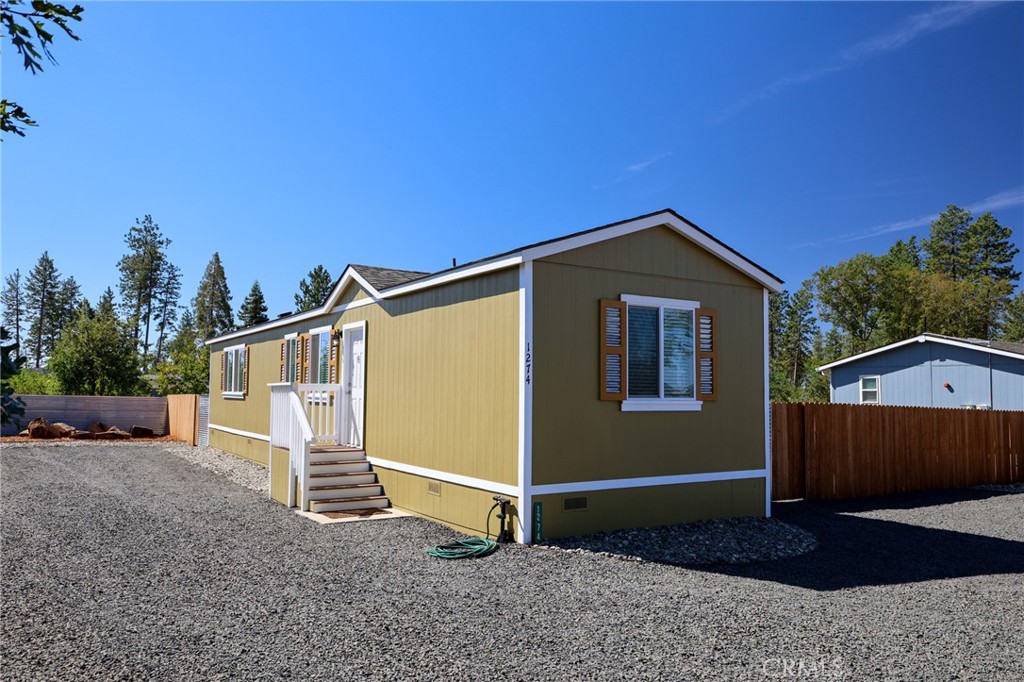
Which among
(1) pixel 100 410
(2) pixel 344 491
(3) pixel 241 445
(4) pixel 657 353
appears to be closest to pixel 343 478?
(2) pixel 344 491

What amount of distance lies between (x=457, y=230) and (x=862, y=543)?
1320 cm

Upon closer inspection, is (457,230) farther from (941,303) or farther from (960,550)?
(941,303)

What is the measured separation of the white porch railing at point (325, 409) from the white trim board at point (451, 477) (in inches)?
63.3

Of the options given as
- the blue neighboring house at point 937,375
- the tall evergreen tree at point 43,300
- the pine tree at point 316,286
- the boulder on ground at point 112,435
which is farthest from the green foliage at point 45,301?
the blue neighboring house at point 937,375

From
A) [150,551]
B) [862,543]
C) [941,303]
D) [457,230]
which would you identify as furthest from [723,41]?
[941,303]

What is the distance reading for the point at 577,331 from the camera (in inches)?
306

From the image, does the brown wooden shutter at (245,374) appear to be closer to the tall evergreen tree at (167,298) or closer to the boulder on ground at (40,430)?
the boulder on ground at (40,430)

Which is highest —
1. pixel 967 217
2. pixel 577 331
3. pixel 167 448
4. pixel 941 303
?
pixel 967 217

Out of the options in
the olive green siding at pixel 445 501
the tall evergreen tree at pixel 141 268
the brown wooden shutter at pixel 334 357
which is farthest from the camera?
the tall evergreen tree at pixel 141 268

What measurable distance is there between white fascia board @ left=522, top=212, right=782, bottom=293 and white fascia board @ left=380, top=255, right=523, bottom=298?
1.03 feet

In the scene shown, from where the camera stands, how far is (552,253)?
7.54 metres

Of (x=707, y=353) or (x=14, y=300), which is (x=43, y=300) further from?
(x=707, y=353)

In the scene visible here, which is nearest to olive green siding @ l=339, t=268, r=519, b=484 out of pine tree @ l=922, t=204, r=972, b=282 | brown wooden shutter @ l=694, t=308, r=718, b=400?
brown wooden shutter @ l=694, t=308, r=718, b=400

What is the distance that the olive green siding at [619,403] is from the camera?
24.7 ft
